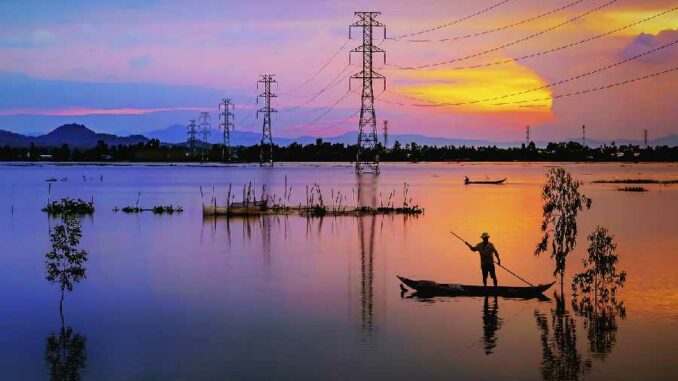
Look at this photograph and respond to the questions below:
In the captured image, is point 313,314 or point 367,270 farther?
point 367,270

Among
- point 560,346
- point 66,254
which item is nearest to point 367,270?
point 66,254

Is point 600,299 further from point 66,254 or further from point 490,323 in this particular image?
point 66,254

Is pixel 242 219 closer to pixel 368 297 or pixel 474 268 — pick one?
pixel 474 268

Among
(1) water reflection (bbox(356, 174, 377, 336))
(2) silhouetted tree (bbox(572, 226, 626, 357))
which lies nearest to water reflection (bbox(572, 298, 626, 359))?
(2) silhouetted tree (bbox(572, 226, 626, 357))

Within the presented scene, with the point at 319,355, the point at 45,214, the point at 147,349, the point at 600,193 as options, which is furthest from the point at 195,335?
the point at 600,193

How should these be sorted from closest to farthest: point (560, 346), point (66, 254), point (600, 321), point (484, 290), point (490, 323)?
point (560, 346)
point (490, 323)
point (600, 321)
point (66, 254)
point (484, 290)

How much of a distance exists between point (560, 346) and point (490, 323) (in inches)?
135

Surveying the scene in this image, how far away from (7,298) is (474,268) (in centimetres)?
2171

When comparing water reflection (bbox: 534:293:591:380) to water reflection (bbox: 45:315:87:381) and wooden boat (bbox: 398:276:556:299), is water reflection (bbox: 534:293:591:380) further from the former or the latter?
water reflection (bbox: 45:315:87:381)

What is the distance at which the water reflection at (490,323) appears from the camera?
25.4 meters

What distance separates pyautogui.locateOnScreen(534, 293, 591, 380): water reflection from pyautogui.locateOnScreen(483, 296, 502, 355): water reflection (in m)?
1.34

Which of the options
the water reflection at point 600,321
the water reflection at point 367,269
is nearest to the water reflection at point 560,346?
the water reflection at point 600,321

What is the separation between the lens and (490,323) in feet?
92.4

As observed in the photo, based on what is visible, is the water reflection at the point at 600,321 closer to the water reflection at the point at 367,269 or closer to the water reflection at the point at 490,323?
the water reflection at the point at 490,323
